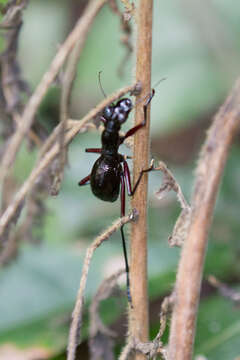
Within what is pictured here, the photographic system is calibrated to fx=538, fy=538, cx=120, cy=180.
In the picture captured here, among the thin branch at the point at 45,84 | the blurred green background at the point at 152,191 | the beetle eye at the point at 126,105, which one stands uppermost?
the thin branch at the point at 45,84

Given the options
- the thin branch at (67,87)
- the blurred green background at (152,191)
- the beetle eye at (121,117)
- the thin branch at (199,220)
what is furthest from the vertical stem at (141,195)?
the blurred green background at (152,191)

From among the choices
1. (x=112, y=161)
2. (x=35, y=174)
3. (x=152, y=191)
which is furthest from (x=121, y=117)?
A: (x=152, y=191)

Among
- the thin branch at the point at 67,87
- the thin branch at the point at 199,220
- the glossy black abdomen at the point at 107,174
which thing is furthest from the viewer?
the glossy black abdomen at the point at 107,174

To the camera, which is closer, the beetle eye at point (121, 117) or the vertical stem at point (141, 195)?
the vertical stem at point (141, 195)

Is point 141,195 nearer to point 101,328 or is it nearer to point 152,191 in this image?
point 101,328

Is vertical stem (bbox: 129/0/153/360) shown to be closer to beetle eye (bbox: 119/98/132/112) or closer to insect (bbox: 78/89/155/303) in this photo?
insect (bbox: 78/89/155/303)

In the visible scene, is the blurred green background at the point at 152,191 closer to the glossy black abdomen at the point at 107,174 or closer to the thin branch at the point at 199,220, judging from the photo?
the glossy black abdomen at the point at 107,174
